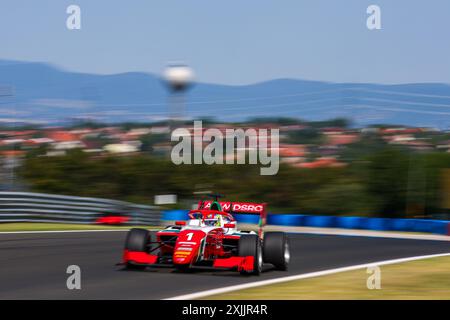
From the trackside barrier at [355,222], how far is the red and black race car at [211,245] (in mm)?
14348

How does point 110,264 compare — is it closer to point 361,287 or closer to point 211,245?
point 211,245

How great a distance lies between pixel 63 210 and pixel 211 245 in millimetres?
12676

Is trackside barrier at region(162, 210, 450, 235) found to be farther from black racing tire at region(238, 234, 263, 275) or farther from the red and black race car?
black racing tire at region(238, 234, 263, 275)

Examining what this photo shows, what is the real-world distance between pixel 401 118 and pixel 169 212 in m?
16.5

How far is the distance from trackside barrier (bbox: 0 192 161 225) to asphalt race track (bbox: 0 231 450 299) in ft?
10.2

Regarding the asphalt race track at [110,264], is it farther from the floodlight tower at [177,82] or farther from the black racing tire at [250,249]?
the floodlight tower at [177,82]

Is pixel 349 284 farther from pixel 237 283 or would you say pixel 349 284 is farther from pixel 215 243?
pixel 215 243

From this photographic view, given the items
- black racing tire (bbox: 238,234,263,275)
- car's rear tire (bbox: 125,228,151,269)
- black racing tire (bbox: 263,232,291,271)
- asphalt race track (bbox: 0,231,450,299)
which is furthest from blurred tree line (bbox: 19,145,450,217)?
car's rear tire (bbox: 125,228,151,269)

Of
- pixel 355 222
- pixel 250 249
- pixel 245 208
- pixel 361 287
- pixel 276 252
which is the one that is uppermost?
pixel 245 208

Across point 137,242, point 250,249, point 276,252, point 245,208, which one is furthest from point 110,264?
point 276,252

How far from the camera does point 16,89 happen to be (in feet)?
80.5

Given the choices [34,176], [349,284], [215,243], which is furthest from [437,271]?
[34,176]

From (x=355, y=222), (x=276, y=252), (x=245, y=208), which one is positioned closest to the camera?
(x=276, y=252)

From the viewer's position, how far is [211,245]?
39.6ft
